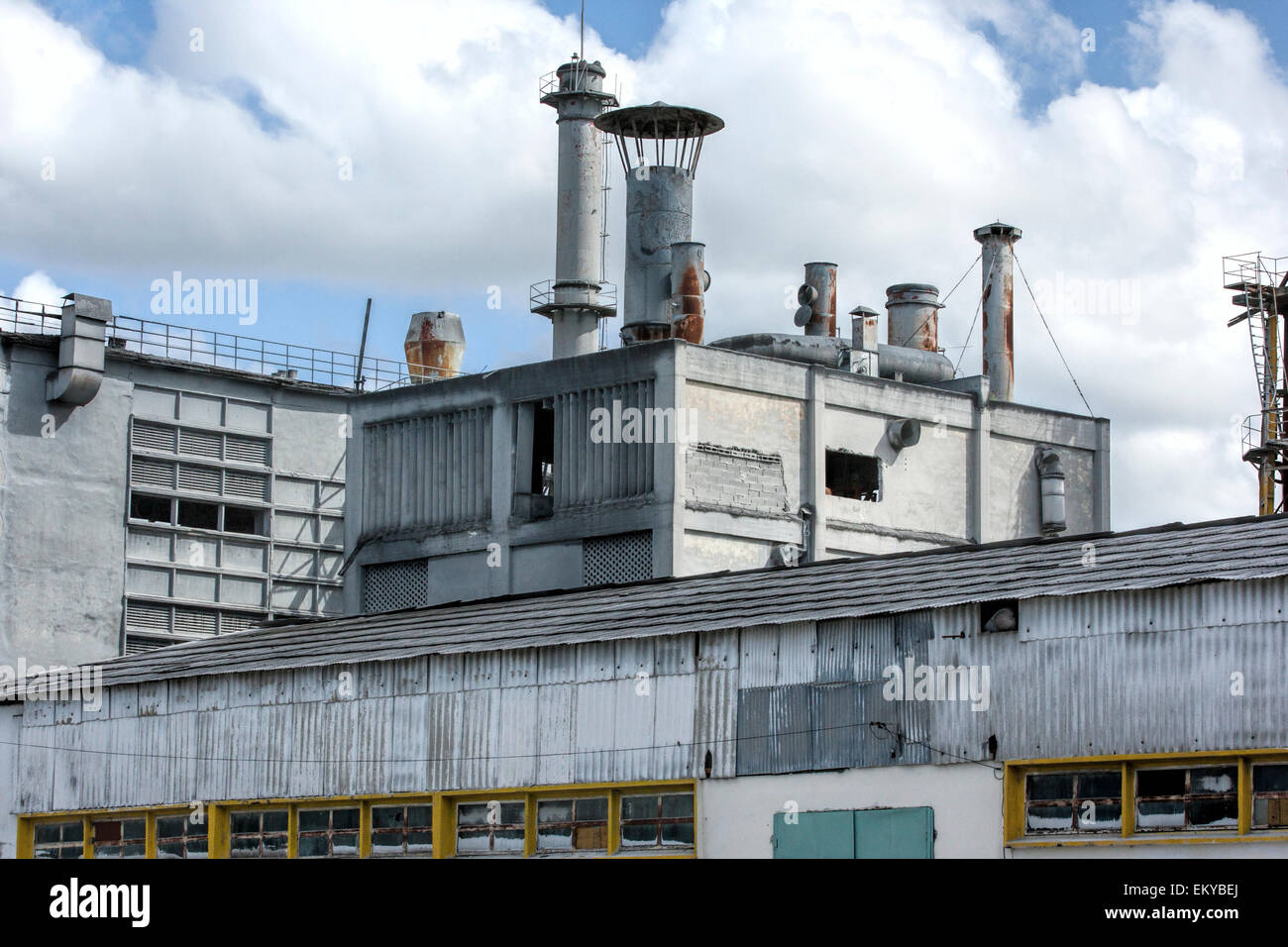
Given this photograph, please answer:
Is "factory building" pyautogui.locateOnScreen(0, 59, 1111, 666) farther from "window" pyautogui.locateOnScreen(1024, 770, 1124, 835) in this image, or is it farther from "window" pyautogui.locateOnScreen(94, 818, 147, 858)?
"window" pyautogui.locateOnScreen(1024, 770, 1124, 835)

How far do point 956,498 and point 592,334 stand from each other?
44.2 feet

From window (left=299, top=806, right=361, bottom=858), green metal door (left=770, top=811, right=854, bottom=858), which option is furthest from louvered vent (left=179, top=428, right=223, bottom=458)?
green metal door (left=770, top=811, right=854, bottom=858)

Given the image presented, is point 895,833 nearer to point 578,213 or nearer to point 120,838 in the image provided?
point 120,838

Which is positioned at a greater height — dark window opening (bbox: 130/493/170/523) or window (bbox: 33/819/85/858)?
dark window opening (bbox: 130/493/170/523)

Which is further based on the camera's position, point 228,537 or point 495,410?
point 228,537

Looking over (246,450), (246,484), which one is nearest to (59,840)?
(246,484)

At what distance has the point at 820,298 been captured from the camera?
48.6 m

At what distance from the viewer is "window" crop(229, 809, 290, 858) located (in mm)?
25484

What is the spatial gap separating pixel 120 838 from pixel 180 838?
1321mm

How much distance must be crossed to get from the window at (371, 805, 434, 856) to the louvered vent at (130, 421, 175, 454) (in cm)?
2344

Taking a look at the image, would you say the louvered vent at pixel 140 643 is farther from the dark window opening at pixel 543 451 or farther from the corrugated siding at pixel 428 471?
the dark window opening at pixel 543 451
